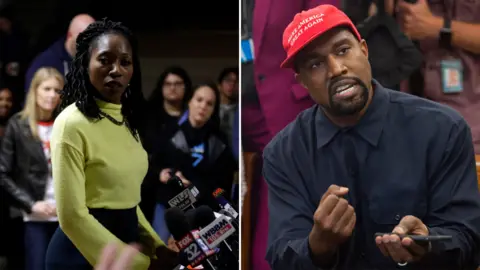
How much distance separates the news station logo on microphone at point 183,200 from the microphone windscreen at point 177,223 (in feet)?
0.07

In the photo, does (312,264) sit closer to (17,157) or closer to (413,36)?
(413,36)

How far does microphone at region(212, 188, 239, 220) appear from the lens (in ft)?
9.17

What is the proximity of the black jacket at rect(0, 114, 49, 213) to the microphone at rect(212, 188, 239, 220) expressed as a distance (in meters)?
0.81

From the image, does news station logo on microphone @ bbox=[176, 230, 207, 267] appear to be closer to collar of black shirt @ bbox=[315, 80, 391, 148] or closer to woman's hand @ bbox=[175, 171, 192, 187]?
woman's hand @ bbox=[175, 171, 192, 187]

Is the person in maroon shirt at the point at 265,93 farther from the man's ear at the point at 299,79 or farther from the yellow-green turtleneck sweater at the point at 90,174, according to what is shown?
the yellow-green turtleneck sweater at the point at 90,174

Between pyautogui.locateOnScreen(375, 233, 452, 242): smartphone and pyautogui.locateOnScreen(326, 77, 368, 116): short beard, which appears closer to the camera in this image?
pyautogui.locateOnScreen(375, 233, 452, 242): smartphone

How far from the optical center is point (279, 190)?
2684mm

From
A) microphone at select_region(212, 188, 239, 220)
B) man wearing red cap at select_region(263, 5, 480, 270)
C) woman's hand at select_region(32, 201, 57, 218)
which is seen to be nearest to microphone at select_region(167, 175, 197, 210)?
microphone at select_region(212, 188, 239, 220)

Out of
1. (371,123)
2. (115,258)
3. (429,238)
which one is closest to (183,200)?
(115,258)

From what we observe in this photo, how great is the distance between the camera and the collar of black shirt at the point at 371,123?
8.37 ft

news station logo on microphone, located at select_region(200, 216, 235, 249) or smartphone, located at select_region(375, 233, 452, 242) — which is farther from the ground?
smartphone, located at select_region(375, 233, 452, 242)

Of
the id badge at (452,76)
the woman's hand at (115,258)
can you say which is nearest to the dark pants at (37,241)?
the woman's hand at (115,258)

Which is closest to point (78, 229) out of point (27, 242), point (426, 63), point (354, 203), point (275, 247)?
point (27, 242)

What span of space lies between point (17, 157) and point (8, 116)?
210 millimetres
